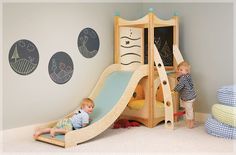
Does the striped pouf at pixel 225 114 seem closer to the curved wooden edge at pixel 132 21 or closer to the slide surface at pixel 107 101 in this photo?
the slide surface at pixel 107 101

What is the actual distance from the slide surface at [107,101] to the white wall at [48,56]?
17cm

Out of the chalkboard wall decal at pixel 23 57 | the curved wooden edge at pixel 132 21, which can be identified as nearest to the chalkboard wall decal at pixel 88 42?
the curved wooden edge at pixel 132 21

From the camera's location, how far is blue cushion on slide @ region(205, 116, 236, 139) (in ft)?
11.8

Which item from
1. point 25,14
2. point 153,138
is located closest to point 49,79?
point 25,14

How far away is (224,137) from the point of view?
3625 millimetres

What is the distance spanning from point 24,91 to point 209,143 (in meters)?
2.00

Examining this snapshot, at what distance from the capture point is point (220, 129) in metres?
3.64

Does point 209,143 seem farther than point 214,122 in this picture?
No

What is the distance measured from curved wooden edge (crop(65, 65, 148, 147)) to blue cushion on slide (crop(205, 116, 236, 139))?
974 mm

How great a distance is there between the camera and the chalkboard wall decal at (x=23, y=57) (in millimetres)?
3506

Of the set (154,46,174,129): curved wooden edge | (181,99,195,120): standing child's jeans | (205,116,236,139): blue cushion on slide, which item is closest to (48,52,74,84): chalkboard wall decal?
(154,46,174,129): curved wooden edge

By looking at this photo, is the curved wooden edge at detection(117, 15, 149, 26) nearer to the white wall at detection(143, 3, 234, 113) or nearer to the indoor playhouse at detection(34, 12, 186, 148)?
the indoor playhouse at detection(34, 12, 186, 148)

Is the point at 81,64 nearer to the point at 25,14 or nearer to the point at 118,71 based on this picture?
the point at 118,71

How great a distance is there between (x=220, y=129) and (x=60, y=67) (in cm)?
192
